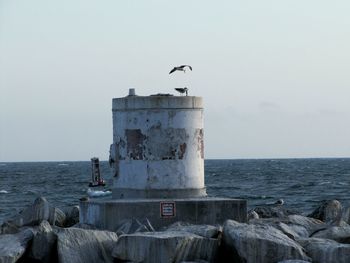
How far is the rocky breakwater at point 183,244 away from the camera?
970 cm

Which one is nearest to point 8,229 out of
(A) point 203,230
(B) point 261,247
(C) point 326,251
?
(A) point 203,230

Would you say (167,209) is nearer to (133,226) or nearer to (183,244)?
(133,226)

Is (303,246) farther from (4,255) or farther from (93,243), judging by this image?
(4,255)

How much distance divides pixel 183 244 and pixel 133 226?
5.91ft

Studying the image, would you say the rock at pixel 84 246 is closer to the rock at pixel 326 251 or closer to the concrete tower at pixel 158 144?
the concrete tower at pixel 158 144

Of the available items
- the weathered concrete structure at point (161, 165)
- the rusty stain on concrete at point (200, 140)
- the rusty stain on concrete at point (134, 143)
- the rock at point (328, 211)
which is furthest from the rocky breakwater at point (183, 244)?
the rock at point (328, 211)

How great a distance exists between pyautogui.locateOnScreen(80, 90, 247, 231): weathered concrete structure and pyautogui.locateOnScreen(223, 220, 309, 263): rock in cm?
179

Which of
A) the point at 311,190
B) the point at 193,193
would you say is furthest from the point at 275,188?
the point at 193,193

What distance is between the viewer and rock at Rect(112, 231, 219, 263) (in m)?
9.66

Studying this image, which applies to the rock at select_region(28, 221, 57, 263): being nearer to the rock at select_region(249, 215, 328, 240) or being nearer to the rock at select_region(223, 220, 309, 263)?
the rock at select_region(223, 220, 309, 263)

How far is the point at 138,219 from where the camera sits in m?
11.6

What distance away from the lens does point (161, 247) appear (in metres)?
9.65

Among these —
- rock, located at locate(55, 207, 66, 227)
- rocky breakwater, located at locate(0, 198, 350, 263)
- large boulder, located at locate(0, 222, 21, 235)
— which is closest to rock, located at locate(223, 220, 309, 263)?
rocky breakwater, located at locate(0, 198, 350, 263)

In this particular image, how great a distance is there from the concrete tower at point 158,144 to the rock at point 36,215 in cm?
214
